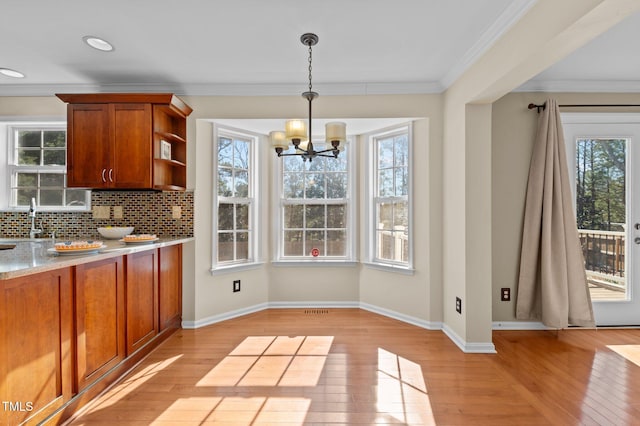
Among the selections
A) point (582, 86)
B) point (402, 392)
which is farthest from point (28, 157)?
point (582, 86)

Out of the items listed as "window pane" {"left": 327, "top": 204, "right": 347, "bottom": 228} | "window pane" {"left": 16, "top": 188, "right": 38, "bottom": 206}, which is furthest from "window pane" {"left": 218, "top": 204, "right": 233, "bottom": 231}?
"window pane" {"left": 16, "top": 188, "right": 38, "bottom": 206}

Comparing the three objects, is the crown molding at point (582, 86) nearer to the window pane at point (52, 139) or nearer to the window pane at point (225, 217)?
the window pane at point (225, 217)

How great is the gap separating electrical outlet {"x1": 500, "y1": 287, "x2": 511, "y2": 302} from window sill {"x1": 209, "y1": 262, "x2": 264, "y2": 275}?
2532 millimetres

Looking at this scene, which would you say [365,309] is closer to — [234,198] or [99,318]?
[234,198]

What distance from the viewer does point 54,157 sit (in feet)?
11.0

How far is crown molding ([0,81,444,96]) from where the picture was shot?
10.2 ft

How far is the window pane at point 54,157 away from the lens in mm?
3338

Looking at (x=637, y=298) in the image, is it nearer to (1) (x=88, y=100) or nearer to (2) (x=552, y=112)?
(2) (x=552, y=112)

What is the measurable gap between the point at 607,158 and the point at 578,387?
2237mm

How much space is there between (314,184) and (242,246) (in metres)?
1.13

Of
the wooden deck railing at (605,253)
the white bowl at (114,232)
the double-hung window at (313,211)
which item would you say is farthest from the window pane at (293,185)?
the wooden deck railing at (605,253)

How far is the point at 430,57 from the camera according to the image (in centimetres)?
261

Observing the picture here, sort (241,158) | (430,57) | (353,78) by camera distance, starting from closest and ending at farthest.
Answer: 1. (430,57)
2. (353,78)
3. (241,158)

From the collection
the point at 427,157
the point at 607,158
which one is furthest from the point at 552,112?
the point at 427,157
